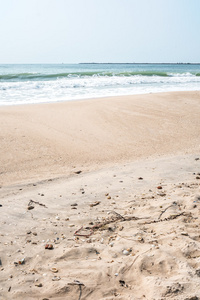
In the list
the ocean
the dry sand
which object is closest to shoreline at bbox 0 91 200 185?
the dry sand

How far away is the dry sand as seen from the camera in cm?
194

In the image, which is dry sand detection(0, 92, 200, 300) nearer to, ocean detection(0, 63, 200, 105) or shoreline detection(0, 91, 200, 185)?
shoreline detection(0, 91, 200, 185)

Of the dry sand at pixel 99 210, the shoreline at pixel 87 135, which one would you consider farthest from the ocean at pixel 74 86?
the dry sand at pixel 99 210

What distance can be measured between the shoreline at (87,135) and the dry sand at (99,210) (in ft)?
0.07

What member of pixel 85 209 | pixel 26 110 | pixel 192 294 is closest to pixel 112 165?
pixel 85 209

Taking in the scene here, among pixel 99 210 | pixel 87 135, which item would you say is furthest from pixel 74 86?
pixel 99 210

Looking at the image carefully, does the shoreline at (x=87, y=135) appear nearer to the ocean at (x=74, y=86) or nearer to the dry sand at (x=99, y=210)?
the dry sand at (x=99, y=210)

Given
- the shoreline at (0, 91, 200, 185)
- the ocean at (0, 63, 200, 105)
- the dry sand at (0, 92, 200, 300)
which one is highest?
the ocean at (0, 63, 200, 105)

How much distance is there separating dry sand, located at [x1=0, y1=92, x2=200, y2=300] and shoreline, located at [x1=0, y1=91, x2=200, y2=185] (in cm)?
2

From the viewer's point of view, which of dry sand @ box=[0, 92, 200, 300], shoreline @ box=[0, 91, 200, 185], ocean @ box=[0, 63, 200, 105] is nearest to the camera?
dry sand @ box=[0, 92, 200, 300]

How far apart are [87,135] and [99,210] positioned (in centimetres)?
305

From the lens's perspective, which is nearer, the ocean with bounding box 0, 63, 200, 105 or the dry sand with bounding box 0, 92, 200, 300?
the dry sand with bounding box 0, 92, 200, 300

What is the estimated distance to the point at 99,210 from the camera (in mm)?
3057

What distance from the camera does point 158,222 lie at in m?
2.76
